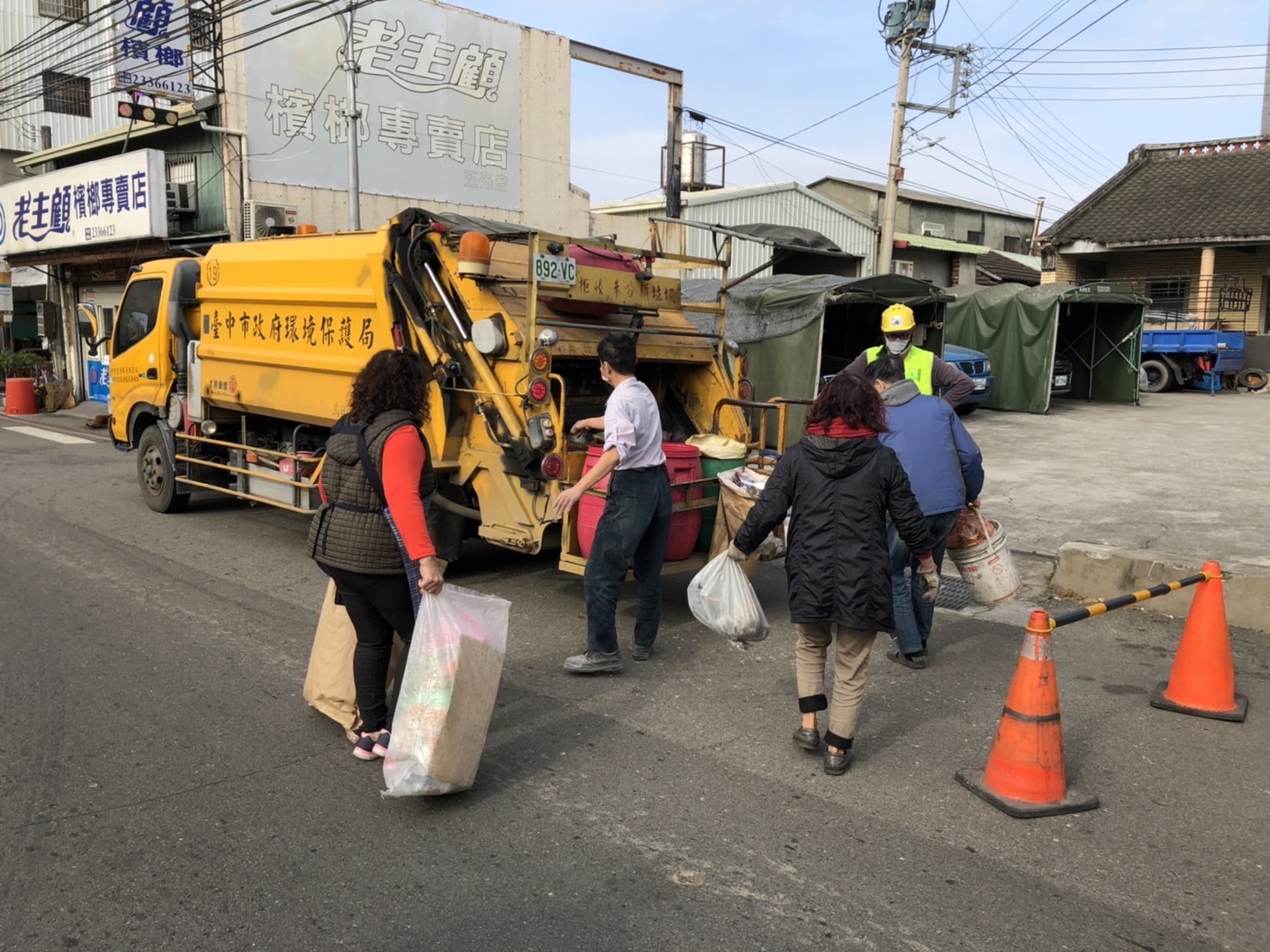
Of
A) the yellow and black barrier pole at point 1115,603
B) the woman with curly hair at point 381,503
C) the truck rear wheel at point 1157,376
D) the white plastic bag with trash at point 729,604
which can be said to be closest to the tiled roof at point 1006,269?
the truck rear wheel at point 1157,376

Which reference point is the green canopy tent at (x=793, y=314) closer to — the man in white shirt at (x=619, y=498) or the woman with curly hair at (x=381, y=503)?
the man in white shirt at (x=619, y=498)

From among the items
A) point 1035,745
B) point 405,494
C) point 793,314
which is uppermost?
point 793,314

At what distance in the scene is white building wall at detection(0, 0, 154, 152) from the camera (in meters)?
28.6

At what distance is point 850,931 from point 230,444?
719 centimetres

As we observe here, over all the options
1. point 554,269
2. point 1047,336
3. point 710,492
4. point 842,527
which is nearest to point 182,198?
point 554,269

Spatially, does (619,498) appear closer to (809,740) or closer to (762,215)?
(809,740)

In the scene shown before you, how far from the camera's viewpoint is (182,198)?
59.4 ft

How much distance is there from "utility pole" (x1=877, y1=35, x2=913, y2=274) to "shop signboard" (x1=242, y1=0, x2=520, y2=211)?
775 cm

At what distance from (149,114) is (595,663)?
15.7 metres

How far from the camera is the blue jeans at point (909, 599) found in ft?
17.3

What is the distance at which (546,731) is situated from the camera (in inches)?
179

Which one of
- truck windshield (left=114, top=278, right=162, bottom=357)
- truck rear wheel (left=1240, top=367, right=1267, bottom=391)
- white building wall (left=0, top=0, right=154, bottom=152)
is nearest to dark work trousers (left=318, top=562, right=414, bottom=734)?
truck windshield (left=114, top=278, right=162, bottom=357)

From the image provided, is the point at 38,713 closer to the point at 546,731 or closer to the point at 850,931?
the point at 546,731

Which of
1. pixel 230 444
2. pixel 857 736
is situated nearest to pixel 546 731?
pixel 857 736
